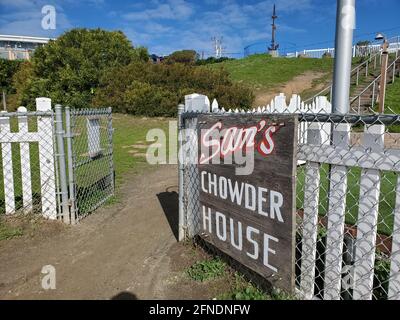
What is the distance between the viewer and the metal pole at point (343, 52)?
101 inches

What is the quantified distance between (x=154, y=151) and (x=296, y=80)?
18571mm

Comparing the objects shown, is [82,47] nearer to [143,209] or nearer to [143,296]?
[143,209]

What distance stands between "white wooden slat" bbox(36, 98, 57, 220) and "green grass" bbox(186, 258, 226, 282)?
7.96 ft

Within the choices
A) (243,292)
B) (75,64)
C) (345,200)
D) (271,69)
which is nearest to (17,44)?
(75,64)

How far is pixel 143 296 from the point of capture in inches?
125

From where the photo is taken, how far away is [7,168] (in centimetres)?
505

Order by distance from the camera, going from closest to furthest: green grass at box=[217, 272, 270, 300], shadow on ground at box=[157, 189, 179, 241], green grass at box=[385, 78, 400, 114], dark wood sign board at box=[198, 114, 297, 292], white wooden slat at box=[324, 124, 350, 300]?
1. white wooden slat at box=[324, 124, 350, 300]
2. dark wood sign board at box=[198, 114, 297, 292]
3. green grass at box=[217, 272, 270, 300]
4. shadow on ground at box=[157, 189, 179, 241]
5. green grass at box=[385, 78, 400, 114]

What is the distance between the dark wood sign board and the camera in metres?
2.44

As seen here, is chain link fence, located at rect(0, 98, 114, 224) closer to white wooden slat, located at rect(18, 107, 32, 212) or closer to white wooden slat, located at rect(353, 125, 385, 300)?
white wooden slat, located at rect(18, 107, 32, 212)

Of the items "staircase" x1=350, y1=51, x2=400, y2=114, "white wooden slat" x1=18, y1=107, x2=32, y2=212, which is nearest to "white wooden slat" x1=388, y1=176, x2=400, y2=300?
"white wooden slat" x1=18, y1=107, x2=32, y2=212

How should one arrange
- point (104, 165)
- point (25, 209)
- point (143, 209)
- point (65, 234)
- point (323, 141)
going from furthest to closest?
point (104, 165) < point (143, 209) < point (25, 209) < point (65, 234) < point (323, 141)

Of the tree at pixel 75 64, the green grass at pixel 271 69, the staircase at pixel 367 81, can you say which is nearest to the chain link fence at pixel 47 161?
the staircase at pixel 367 81
